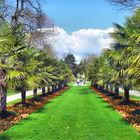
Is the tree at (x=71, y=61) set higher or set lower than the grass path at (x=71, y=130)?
higher

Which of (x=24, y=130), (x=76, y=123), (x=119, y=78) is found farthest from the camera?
(x=119, y=78)

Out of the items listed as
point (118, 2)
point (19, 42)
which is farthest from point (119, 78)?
point (19, 42)

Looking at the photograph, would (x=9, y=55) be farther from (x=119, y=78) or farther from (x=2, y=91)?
(x=119, y=78)

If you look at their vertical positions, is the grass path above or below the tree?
below

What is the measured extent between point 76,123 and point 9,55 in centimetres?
523

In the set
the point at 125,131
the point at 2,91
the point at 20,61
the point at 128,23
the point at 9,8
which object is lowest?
the point at 125,131

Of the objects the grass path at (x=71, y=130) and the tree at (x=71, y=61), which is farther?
the tree at (x=71, y=61)

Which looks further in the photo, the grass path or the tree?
the tree

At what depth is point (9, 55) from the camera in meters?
16.8

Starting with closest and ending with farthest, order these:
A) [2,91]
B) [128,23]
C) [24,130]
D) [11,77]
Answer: [24,130]
[11,77]
[2,91]
[128,23]

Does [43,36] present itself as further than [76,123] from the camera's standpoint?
Yes

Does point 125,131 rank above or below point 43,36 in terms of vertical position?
below

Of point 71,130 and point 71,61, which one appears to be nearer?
point 71,130

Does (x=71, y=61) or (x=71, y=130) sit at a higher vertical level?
(x=71, y=61)
